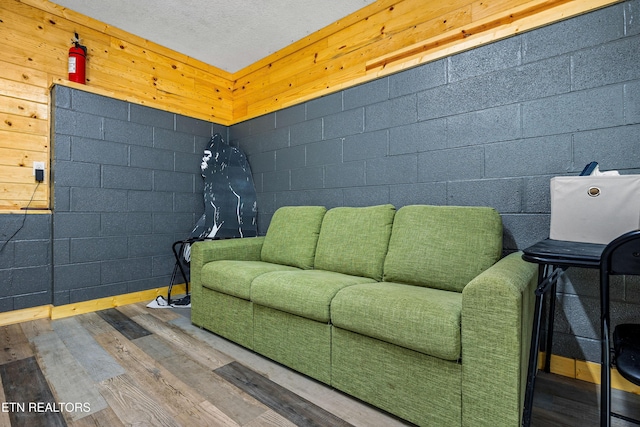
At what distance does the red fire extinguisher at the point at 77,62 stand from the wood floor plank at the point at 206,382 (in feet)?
7.41

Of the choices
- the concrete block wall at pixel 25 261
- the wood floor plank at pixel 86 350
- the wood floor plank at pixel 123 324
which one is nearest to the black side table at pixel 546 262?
the wood floor plank at pixel 86 350

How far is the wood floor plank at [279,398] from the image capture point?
1312 mm

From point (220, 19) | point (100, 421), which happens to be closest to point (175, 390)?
point (100, 421)

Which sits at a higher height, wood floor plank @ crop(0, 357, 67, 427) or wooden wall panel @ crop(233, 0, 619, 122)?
wooden wall panel @ crop(233, 0, 619, 122)

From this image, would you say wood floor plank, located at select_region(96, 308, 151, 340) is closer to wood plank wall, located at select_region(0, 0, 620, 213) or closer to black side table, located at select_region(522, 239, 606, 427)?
wood plank wall, located at select_region(0, 0, 620, 213)

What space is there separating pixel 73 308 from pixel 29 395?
1317 millimetres

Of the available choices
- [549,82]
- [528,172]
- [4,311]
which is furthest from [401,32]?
[4,311]

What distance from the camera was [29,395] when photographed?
1.49 m

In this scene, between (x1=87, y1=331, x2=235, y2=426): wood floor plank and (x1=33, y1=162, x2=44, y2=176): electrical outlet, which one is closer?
(x1=87, y1=331, x2=235, y2=426): wood floor plank

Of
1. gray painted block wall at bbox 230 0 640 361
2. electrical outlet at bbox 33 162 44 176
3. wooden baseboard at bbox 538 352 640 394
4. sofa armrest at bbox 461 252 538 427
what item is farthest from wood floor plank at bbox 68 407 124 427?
electrical outlet at bbox 33 162 44 176

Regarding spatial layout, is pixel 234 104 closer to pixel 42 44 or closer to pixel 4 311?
pixel 42 44

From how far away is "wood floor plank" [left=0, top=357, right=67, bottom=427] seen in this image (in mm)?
1314

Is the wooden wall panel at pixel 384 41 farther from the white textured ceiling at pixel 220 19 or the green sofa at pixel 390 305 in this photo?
the green sofa at pixel 390 305

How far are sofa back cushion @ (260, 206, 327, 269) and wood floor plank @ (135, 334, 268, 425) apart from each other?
0.89 meters
